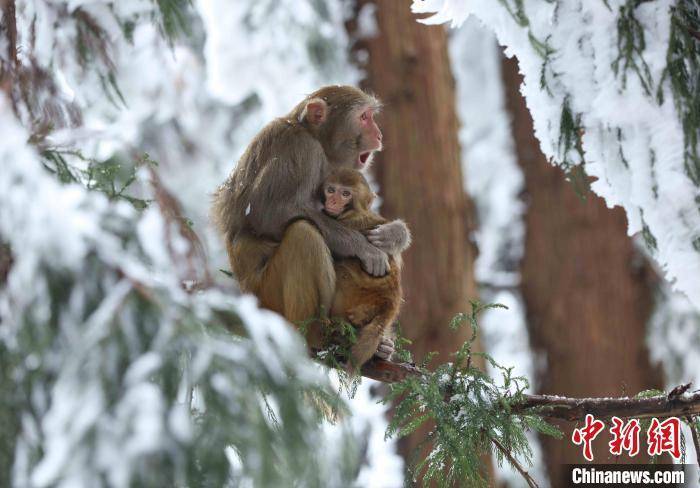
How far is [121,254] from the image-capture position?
2.36 m

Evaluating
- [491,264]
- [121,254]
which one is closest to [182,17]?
[121,254]

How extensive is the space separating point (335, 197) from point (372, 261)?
0.39 meters

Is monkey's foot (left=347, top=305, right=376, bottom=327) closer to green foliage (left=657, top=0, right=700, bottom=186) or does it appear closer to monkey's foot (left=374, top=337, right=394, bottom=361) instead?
monkey's foot (left=374, top=337, right=394, bottom=361)

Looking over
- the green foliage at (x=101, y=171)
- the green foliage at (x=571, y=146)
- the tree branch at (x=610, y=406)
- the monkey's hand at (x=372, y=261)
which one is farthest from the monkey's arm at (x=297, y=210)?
the green foliage at (x=571, y=146)

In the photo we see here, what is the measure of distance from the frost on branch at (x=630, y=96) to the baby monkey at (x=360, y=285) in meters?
1.35

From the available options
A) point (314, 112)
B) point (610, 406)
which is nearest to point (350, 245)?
point (314, 112)

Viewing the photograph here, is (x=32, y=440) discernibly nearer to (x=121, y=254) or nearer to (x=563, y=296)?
(x=121, y=254)

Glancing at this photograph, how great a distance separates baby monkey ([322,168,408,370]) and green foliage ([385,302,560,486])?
441mm

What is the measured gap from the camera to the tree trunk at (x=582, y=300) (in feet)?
29.5

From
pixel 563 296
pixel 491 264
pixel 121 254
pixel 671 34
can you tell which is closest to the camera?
pixel 121 254

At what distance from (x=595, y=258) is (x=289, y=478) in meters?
7.59

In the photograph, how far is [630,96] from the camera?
3064 millimetres

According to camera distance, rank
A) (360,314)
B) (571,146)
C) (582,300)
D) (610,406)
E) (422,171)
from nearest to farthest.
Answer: (571,146), (610,406), (360,314), (422,171), (582,300)

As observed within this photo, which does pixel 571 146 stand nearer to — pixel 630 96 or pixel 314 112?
pixel 630 96
